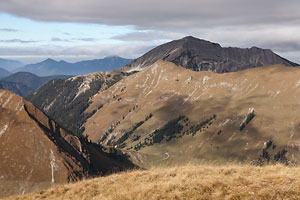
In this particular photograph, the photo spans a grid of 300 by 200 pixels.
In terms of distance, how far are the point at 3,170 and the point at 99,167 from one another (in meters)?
49.0

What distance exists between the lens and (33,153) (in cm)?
11025

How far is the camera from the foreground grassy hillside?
16.0 m

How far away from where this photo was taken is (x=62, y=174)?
105 m

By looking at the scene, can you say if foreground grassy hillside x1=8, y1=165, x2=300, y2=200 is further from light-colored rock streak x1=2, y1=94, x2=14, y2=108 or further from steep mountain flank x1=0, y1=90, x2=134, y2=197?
light-colored rock streak x1=2, y1=94, x2=14, y2=108

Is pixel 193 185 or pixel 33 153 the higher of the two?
pixel 193 185

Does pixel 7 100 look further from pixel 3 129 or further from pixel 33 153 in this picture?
pixel 33 153

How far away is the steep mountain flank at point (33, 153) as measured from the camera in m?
99.6

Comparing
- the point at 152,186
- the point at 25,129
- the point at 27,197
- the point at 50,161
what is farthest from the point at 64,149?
the point at 152,186

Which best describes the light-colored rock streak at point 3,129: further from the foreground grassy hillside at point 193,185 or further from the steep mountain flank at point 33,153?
the foreground grassy hillside at point 193,185

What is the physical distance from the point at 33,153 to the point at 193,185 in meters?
107

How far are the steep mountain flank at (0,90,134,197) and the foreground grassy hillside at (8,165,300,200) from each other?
67098mm

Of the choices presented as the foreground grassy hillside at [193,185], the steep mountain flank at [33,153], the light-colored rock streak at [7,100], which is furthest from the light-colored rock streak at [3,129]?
the foreground grassy hillside at [193,185]

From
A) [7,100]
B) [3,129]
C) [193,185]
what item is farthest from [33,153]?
[193,185]

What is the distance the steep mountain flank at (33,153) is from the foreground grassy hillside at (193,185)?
67098 mm
